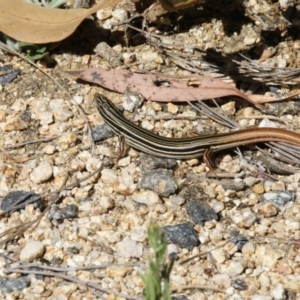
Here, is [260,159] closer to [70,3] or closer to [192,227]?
[192,227]

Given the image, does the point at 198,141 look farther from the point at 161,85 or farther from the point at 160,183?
the point at 161,85

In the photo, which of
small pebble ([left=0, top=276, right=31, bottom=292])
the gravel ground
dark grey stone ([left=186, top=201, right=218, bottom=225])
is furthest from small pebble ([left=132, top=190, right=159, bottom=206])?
small pebble ([left=0, top=276, right=31, bottom=292])

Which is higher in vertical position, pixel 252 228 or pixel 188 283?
pixel 252 228

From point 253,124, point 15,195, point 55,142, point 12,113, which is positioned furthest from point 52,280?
point 253,124

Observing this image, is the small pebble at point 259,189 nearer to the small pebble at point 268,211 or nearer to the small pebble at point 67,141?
the small pebble at point 268,211

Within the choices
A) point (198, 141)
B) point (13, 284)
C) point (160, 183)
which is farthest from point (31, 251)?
point (198, 141)
